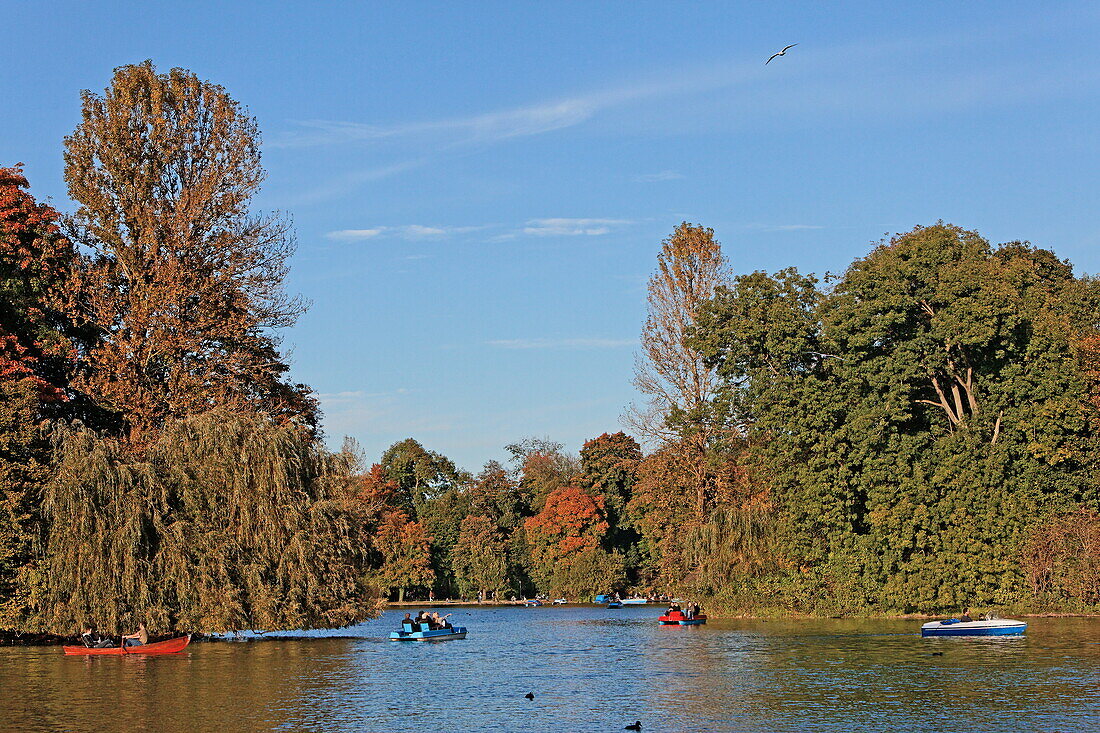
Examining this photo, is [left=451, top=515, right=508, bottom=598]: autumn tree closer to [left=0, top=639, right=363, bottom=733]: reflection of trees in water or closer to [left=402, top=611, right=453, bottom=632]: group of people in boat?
[left=402, top=611, right=453, bottom=632]: group of people in boat

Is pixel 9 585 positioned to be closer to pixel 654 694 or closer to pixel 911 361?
pixel 654 694

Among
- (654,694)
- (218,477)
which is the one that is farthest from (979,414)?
(218,477)

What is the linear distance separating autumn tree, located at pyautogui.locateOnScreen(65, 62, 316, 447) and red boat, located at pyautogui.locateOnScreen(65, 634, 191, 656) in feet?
33.0

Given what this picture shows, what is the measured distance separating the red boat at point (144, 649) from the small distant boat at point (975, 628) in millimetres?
30293

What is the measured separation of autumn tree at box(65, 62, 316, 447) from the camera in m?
50.0

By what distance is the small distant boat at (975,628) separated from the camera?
48.6m

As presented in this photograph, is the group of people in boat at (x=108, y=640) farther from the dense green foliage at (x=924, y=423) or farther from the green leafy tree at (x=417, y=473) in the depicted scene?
the green leafy tree at (x=417, y=473)

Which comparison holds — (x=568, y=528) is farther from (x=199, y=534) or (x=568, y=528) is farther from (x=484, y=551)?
(x=199, y=534)

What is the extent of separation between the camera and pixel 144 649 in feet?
136

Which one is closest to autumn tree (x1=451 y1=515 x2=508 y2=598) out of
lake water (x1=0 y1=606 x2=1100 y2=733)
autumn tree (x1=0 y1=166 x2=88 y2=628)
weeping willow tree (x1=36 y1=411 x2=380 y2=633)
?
lake water (x1=0 y1=606 x2=1100 y2=733)

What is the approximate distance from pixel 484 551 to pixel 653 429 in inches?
1801

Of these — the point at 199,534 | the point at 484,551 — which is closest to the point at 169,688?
the point at 199,534

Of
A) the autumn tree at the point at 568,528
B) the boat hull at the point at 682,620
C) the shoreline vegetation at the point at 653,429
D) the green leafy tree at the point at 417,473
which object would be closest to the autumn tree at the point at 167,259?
the shoreline vegetation at the point at 653,429

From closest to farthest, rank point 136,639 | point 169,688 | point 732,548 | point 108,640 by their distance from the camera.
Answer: point 169,688, point 136,639, point 108,640, point 732,548
